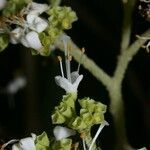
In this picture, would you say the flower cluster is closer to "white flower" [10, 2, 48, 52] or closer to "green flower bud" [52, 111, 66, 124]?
"white flower" [10, 2, 48, 52]

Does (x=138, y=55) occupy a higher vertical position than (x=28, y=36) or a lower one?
lower

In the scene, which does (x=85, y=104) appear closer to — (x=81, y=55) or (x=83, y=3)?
(x=81, y=55)

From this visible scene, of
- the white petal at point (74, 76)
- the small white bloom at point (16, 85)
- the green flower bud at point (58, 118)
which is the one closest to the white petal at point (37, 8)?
the white petal at point (74, 76)

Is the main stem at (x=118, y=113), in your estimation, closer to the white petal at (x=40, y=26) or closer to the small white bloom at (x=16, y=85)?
the white petal at (x=40, y=26)

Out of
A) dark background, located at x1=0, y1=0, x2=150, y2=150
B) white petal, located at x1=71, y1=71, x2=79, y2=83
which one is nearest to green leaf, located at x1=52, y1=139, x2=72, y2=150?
white petal, located at x1=71, y1=71, x2=79, y2=83

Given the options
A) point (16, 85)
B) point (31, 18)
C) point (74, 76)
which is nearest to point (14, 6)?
point (31, 18)

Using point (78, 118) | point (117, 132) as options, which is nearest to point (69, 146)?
point (78, 118)
